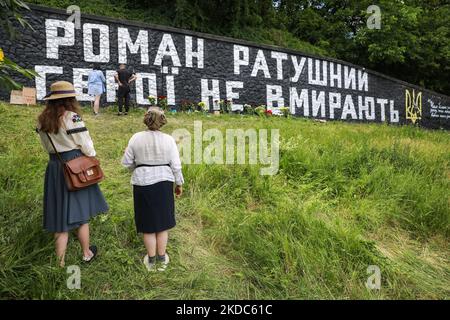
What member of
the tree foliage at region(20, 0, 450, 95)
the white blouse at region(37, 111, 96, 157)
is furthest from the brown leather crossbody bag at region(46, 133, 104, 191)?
the tree foliage at region(20, 0, 450, 95)

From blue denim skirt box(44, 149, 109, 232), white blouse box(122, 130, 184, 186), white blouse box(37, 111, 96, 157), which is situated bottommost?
blue denim skirt box(44, 149, 109, 232)

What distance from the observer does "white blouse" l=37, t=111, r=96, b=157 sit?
3.23 m

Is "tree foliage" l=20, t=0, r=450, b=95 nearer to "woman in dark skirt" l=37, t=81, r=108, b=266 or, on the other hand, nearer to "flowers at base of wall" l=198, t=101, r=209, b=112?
"flowers at base of wall" l=198, t=101, r=209, b=112

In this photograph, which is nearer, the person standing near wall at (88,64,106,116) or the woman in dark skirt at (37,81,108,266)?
the woman in dark skirt at (37,81,108,266)

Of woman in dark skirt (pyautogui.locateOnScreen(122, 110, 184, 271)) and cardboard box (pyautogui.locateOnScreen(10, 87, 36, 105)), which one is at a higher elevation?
cardboard box (pyautogui.locateOnScreen(10, 87, 36, 105))

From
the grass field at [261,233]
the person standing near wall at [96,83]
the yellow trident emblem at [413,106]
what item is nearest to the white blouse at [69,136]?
the grass field at [261,233]

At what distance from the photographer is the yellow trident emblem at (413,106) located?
→ 20.5 m

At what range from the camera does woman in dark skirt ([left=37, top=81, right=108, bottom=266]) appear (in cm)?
323

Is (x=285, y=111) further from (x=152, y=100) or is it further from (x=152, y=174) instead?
(x=152, y=174)

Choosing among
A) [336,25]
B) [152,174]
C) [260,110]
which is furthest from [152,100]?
[336,25]

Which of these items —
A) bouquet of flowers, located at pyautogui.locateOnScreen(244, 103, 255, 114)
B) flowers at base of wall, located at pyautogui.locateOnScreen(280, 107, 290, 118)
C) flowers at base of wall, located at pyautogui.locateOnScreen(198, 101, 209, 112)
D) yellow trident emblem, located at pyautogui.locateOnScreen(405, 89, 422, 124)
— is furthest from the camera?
yellow trident emblem, located at pyautogui.locateOnScreen(405, 89, 422, 124)

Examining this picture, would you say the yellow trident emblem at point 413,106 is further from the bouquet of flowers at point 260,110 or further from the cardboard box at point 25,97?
the cardboard box at point 25,97

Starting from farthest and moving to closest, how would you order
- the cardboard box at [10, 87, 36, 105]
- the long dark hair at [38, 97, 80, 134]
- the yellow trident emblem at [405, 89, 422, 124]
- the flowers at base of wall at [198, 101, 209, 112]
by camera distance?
the yellow trident emblem at [405, 89, 422, 124], the flowers at base of wall at [198, 101, 209, 112], the cardboard box at [10, 87, 36, 105], the long dark hair at [38, 97, 80, 134]

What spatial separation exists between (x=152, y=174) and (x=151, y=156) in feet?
0.53
